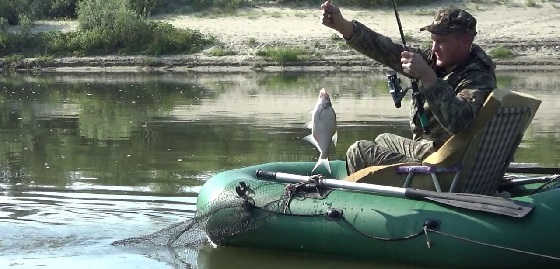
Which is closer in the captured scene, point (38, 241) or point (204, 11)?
point (38, 241)

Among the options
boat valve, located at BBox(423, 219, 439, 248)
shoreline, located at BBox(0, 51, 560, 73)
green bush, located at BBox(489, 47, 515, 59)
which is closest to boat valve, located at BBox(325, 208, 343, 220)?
boat valve, located at BBox(423, 219, 439, 248)

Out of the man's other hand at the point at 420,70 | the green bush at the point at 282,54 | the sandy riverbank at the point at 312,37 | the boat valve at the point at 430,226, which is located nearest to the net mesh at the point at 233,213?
the boat valve at the point at 430,226

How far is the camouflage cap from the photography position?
6273mm

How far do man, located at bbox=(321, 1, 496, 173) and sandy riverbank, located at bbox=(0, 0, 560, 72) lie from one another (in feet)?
61.7

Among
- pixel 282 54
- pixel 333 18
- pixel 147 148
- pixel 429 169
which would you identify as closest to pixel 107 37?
pixel 282 54

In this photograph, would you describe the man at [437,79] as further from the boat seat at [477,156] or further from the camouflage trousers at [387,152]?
the boat seat at [477,156]

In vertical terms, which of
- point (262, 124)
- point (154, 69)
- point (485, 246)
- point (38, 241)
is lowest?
point (154, 69)

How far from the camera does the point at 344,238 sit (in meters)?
6.50

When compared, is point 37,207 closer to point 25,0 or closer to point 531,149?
point 531,149

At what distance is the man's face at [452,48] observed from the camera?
250 inches

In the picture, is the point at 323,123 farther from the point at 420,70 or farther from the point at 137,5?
the point at 137,5

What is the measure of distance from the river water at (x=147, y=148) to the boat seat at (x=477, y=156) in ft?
1.94

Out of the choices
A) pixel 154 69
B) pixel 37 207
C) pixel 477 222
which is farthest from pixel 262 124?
pixel 154 69

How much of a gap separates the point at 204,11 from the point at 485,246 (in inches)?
1058
